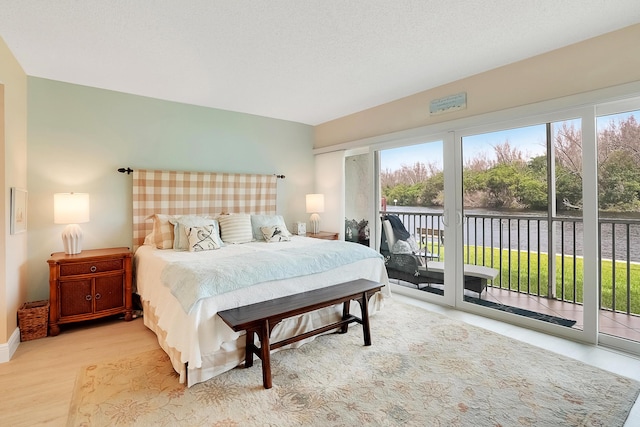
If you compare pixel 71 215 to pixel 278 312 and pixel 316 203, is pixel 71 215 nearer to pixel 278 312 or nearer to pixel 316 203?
pixel 278 312

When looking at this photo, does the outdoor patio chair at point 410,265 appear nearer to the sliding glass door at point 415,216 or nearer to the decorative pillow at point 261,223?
the sliding glass door at point 415,216

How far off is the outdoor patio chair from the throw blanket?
126 centimetres

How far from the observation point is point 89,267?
303 centimetres

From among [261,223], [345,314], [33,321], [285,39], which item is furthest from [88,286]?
[285,39]

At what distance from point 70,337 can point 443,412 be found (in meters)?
3.24

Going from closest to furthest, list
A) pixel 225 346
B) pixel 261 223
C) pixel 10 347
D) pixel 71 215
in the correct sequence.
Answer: pixel 225 346, pixel 10 347, pixel 71 215, pixel 261 223

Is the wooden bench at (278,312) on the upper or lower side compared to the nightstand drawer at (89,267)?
lower

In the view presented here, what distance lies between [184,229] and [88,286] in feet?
3.34

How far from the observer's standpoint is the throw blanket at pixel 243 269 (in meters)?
2.10

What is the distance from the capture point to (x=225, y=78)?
3250mm

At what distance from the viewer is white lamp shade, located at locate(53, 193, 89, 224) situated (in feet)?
9.80


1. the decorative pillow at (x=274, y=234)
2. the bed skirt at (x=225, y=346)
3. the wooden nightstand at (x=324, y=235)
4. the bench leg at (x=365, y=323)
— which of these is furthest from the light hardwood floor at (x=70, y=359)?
the wooden nightstand at (x=324, y=235)

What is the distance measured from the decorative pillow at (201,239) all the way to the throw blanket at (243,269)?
0.70 meters

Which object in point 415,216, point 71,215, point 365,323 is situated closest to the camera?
point 365,323
